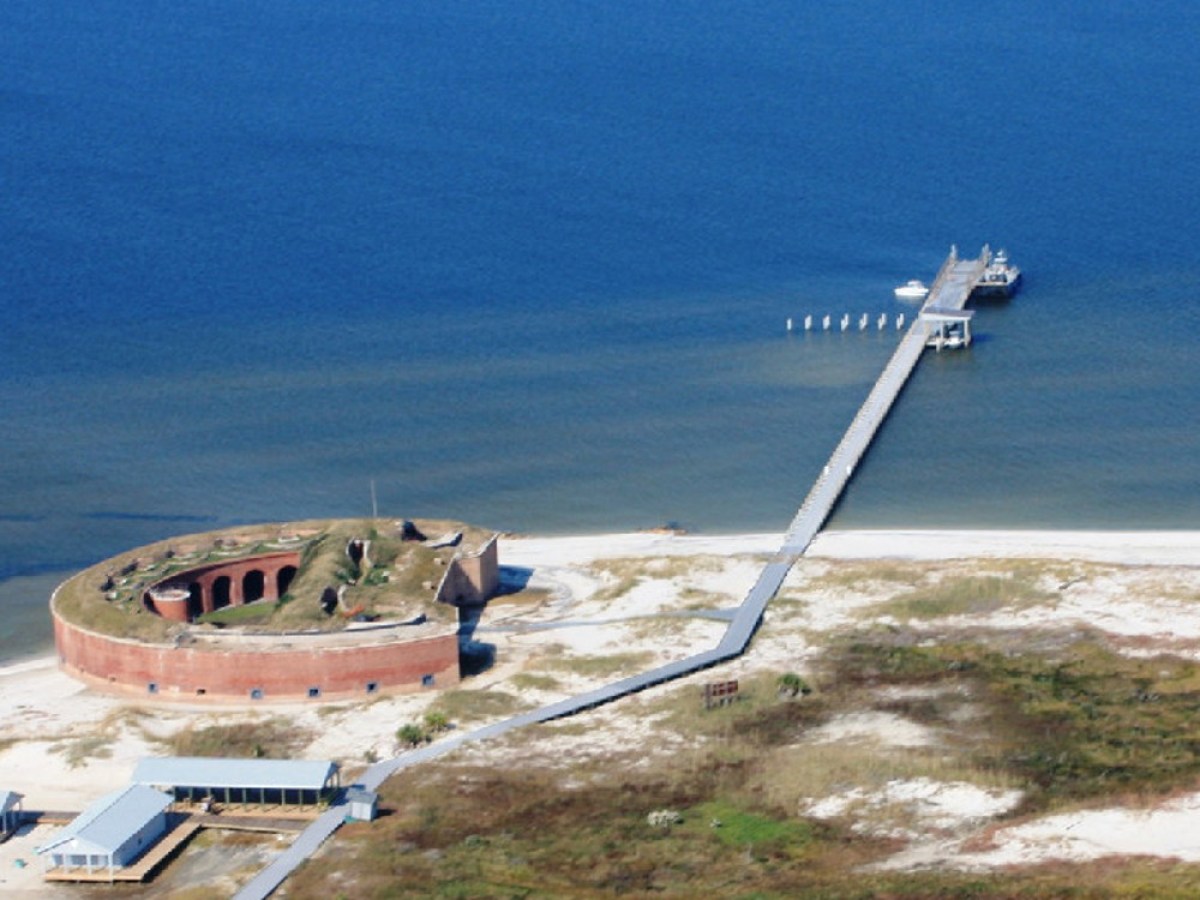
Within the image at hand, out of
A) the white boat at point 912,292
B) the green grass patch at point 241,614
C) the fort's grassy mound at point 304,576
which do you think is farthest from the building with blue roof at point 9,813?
the white boat at point 912,292

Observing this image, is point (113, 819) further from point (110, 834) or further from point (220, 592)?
point (220, 592)

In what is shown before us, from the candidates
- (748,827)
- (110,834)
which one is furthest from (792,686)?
(110,834)

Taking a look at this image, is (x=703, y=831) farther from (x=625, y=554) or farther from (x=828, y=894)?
(x=625, y=554)

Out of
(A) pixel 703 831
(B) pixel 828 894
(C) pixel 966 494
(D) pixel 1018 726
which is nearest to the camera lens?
(B) pixel 828 894

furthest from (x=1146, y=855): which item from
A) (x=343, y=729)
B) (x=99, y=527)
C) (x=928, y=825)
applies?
(x=99, y=527)

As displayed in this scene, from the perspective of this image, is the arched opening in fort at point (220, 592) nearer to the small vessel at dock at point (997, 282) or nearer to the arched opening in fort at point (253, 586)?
the arched opening in fort at point (253, 586)
